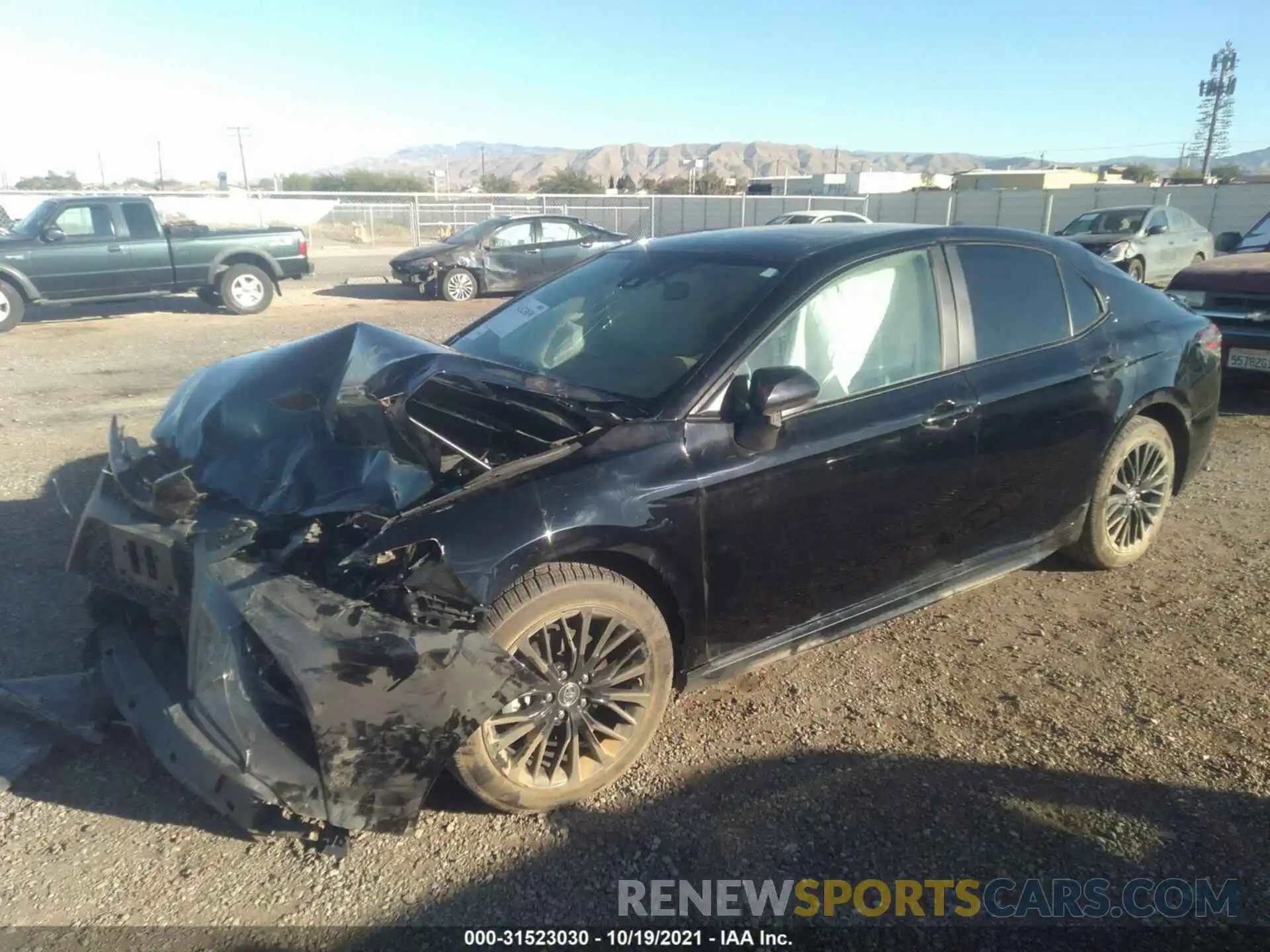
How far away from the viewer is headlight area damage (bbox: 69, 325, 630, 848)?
8.06 feet

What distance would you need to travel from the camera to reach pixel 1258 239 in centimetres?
969

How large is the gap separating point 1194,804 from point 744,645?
5.03ft

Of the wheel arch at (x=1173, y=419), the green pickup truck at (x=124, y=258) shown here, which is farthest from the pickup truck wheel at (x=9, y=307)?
the wheel arch at (x=1173, y=419)

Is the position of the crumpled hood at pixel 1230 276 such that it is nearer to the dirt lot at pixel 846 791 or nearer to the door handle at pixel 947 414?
the dirt lot at pixel 846 791

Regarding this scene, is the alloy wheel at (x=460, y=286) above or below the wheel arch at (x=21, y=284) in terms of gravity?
below

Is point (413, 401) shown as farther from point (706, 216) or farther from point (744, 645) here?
point (706, 216)

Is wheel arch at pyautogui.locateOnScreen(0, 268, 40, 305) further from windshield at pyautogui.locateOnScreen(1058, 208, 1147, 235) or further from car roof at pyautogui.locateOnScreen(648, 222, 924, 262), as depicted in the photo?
windshield at pyautogui.locateOnScreen(1058, 208, 1147, 235)

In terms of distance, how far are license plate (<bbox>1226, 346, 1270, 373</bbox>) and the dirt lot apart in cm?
391

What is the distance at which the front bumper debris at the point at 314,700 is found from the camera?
242 cm

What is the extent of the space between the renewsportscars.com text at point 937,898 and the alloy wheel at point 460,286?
50.4 feet

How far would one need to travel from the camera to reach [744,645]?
3.26m

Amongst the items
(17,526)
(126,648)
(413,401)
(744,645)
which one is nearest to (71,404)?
(17,526)

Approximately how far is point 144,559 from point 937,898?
2709mm

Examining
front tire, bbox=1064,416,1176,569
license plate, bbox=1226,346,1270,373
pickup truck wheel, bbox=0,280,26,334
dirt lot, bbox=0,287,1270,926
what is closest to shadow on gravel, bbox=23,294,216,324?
pickup truck wheel, bbox=0,280,26,334
